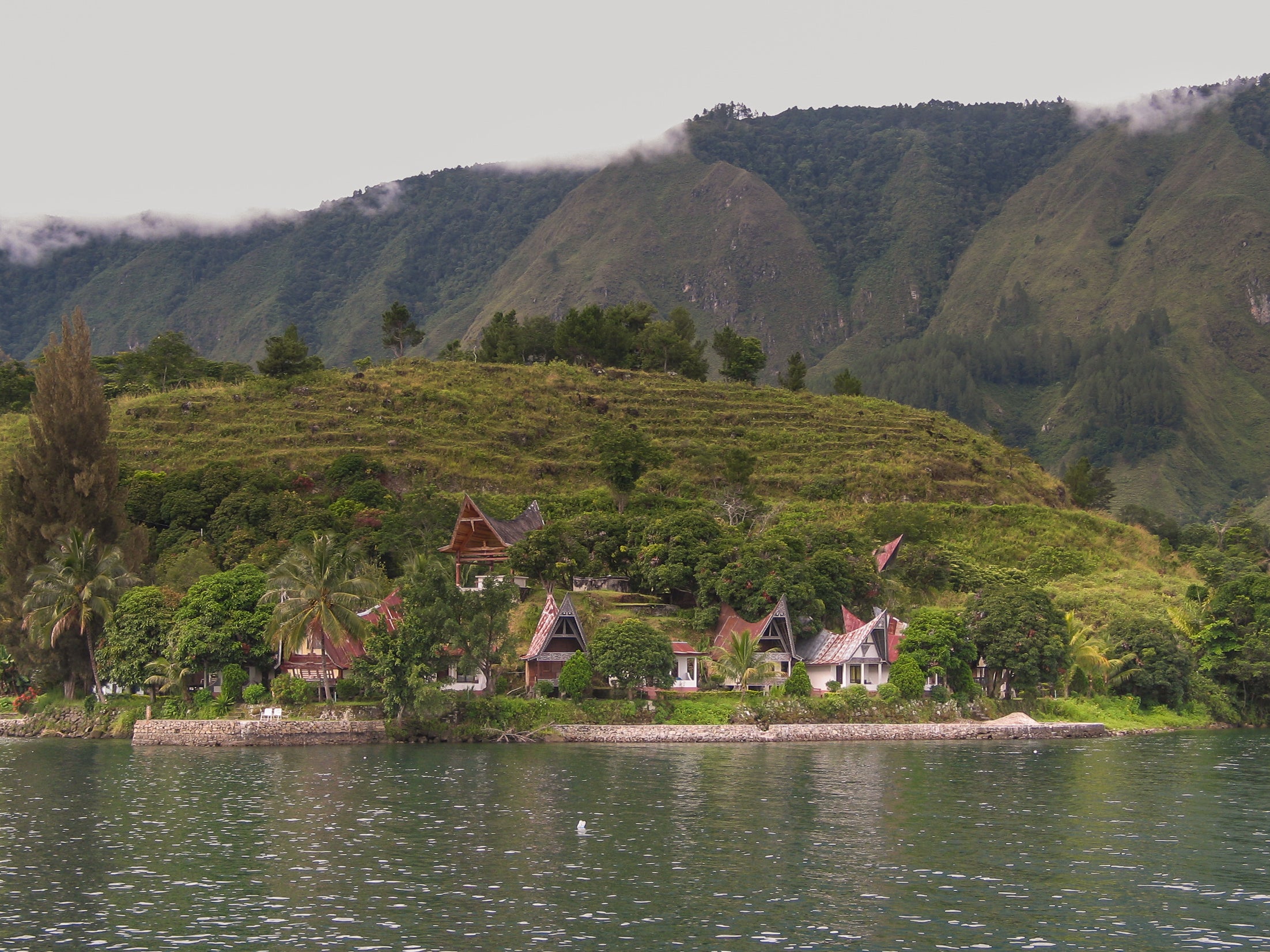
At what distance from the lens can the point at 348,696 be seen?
75188mm

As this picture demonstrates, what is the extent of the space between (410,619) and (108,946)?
39.8 m

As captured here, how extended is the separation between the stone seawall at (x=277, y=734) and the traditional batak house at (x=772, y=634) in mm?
23176

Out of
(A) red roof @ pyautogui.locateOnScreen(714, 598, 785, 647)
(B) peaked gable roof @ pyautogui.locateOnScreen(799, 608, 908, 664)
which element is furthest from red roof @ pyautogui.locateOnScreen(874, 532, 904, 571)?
(A) red roof @ pyautogui.locateOnScreen(714, 598, 785, 647)

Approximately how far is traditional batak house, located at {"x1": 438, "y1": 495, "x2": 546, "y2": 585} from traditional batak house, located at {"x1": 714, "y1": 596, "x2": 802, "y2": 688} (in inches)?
729

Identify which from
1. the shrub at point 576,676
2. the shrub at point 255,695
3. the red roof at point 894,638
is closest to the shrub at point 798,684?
the red roof at point 894,638

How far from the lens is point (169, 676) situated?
243 feet

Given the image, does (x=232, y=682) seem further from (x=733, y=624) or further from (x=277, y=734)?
(x=733, y=624)

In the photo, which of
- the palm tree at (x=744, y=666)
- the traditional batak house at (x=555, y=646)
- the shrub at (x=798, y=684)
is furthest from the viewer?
the palm tree at (x=744, y=666)

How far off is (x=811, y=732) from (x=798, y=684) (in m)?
3.32

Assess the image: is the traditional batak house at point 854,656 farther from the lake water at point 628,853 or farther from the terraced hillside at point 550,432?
the terraced hillside at point 550,432

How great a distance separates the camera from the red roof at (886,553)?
100581 mm

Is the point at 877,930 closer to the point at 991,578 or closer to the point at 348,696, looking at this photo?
→ the point at 348,696

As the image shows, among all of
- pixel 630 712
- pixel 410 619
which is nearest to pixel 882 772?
pixel 630 712

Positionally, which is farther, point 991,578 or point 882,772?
point 991,578
